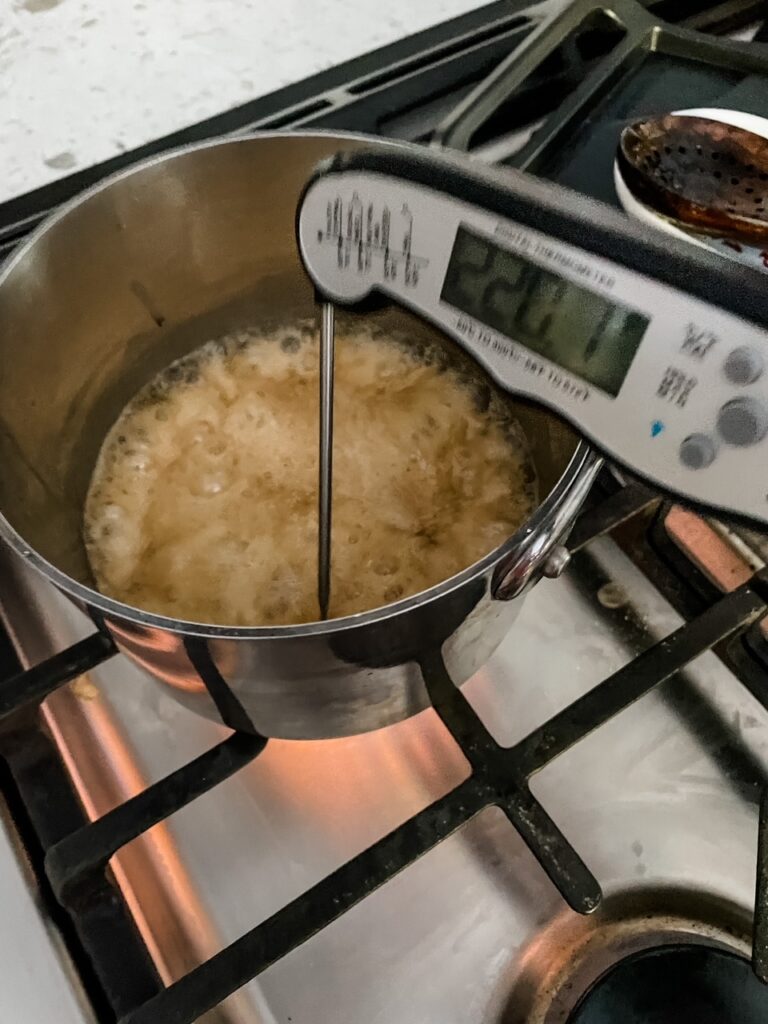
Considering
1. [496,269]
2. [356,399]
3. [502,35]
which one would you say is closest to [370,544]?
[356,399]

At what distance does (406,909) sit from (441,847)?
3 centimetres

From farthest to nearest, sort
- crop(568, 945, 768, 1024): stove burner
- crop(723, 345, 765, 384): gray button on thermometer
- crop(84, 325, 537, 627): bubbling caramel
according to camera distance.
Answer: crop(84, 325, 537, 627): bubbling caramel, crop(568, 945, 768, 1024): stove burner, crop(723, 345, 765, 384): gray button on thermometer

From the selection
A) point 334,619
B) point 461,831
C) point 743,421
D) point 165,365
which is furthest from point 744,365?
point 165,365

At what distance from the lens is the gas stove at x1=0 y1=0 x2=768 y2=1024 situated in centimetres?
39

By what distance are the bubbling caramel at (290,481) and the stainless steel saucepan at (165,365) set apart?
0.06ft

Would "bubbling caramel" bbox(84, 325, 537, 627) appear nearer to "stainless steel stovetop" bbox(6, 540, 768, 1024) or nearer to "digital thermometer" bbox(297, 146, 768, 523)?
"stainless steel stovetop" bbox(6, 540, 768, 1024)

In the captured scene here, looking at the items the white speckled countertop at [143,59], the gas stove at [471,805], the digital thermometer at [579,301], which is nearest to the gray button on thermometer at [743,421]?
the digital thermometer at [579,301]

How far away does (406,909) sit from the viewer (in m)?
0.42

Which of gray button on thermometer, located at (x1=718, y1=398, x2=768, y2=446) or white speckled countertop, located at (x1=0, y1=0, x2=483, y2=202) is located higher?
white speckled countertop, located at (x1=0, y1=0, x2=483, y2=202)

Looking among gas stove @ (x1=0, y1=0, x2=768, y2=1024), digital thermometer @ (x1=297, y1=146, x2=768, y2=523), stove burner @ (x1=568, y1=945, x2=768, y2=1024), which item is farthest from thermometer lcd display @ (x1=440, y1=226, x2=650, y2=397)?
stove burner @ (x1=568, y1=945, x2=768, y2=1024)

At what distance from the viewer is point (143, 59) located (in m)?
0.60

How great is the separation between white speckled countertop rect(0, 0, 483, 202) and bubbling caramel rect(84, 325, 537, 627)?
144 mm

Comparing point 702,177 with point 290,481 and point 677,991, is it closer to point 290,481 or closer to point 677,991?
point 290,481

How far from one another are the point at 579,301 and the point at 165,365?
39cm
